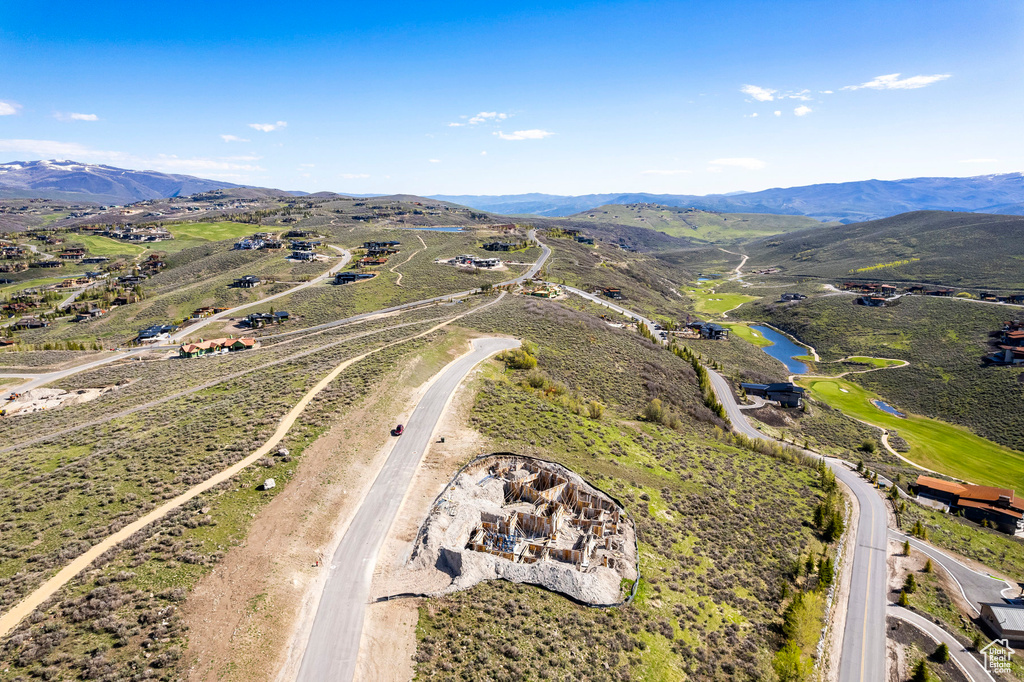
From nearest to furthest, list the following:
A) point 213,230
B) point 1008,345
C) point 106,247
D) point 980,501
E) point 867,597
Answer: point 867,597 → point 980,501 → point 1008,345 → point 106,247 → point 213,230

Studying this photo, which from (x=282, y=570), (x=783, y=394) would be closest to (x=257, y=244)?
(x=282, y=570)

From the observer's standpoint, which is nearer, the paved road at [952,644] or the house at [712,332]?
the paved road at [952,644]

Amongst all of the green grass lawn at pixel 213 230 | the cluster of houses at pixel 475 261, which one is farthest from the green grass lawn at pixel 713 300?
the green grass lawn at pixel 213 230

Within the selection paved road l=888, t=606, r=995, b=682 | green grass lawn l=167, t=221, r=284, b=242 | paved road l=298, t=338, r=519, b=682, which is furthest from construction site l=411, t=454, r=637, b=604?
green grass lawn l=167, t=221, r=284, b=242

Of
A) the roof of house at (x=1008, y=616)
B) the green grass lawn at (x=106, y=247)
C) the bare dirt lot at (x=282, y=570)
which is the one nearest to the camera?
the bare dirt lot at (x=282, y=570)

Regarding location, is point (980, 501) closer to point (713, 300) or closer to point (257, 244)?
point (713, 300)

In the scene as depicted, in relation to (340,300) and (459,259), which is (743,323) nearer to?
(459,259)

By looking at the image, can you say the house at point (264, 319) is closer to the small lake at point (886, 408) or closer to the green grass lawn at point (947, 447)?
the green grass lawn at point (947, 447)
